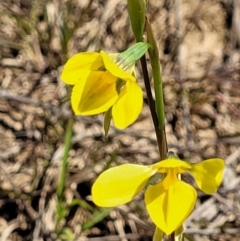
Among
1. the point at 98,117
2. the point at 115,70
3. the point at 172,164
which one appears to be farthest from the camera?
the point at 98,117

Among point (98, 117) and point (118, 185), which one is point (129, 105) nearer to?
point (118, 185)

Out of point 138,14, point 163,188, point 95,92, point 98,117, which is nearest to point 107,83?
point 95,92

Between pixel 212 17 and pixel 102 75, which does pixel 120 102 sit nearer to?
pixel 102 75

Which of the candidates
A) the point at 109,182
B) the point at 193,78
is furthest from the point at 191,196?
the point at 193,78

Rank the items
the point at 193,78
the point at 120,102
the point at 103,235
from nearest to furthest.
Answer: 1. the point at 120,102
2. the point at 103,235
3. the point at 193,78

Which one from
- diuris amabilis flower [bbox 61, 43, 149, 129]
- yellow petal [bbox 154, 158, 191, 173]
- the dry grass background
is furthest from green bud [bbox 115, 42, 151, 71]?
the dry grass background

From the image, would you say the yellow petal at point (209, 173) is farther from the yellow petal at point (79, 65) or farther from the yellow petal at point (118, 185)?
the yellow petal at point (79, 65)
